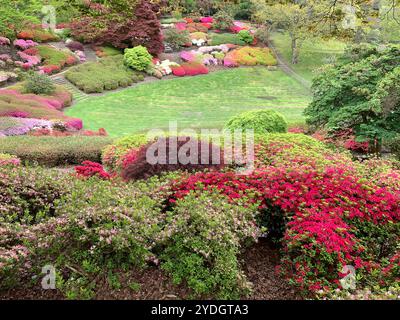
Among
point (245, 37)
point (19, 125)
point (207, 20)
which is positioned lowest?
point (19, 125)

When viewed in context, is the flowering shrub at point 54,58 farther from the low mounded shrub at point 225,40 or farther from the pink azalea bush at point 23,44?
the low mounded shrub at point 225,40

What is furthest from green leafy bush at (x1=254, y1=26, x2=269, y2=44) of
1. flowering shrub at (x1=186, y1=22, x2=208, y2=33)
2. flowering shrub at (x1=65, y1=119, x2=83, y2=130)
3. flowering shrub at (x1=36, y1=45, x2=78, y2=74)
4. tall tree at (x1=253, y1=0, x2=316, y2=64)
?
flowering shrub at (x1=65, y1=119, x2=83, y2=130)

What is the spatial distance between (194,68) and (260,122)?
17.6 meters

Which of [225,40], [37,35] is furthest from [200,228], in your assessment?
[225,40]

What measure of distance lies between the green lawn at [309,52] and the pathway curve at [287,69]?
31 centimetres

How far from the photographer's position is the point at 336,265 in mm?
5035

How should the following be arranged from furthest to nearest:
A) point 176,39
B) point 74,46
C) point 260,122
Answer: point 176,39
point 74,46
point 260,122

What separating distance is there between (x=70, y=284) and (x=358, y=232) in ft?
12.7

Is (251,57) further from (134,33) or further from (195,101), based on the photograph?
(195,101)

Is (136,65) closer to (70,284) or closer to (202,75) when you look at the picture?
(202,75)

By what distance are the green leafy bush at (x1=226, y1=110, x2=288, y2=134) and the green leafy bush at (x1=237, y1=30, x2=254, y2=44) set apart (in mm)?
23770

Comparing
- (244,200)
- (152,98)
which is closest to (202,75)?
(152,98)

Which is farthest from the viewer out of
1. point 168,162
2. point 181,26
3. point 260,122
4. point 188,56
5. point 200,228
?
point 181,26

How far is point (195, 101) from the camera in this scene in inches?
933
